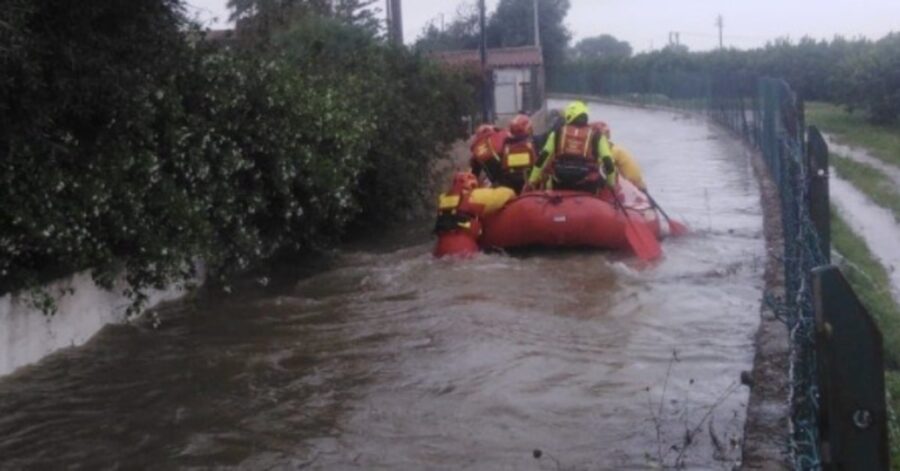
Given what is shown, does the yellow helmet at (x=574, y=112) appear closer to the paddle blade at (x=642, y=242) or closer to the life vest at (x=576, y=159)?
the life vest at (x=576, y=159)

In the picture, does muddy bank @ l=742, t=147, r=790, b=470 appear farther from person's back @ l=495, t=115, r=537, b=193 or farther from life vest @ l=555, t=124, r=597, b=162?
person's back @ l=495, t=115, r=537, b=193

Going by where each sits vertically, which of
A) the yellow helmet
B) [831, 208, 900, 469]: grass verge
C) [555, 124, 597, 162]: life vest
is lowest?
[831, 208, 900, 469]: grass verge

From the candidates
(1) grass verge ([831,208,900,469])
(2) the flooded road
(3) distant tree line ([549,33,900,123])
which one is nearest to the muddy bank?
(2) the flooded road

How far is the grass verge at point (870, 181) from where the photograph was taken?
73.0 feet

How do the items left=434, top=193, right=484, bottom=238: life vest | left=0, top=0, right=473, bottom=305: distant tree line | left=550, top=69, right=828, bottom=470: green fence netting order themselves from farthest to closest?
left=434, top=193, right=484, bottom=238: life vest
left=0, top=0, right=473, bottom=305: distant tree line
left=550, top=69, right=828, bottom=470: green fence netting

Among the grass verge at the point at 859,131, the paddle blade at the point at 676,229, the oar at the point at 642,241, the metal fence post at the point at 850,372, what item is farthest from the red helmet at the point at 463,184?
the grass verge at the point at 859,131

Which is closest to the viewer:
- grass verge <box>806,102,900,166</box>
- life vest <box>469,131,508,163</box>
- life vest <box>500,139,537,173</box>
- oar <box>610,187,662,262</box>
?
oar <box>610,187,662,262</box>

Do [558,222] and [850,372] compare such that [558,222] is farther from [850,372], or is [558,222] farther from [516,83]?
[516,83]

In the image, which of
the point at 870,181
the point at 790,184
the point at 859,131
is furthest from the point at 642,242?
the point at 859,131

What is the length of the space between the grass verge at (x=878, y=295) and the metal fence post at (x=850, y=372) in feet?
9.18

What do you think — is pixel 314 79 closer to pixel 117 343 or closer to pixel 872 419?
pixel 117 343

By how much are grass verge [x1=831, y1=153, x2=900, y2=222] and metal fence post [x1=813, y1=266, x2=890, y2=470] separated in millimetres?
16980

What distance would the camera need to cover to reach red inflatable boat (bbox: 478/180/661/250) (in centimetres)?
1470

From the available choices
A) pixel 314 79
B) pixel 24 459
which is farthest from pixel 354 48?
pixel 24 459
